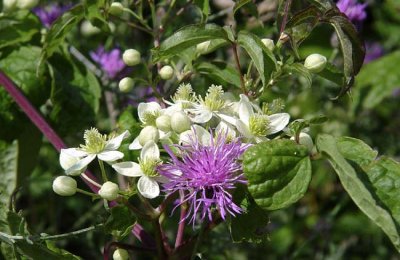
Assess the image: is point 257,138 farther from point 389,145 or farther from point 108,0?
point 389,145

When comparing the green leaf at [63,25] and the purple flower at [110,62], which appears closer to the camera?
the green leaf at [63,25]

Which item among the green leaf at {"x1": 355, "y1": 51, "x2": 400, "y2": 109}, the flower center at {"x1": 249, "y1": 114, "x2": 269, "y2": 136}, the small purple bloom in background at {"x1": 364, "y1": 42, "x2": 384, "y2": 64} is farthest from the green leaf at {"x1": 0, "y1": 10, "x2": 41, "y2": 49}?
the small purple bloom in background at {"x1": 364, "y1": 42, "x2": 384, "y2": 64}

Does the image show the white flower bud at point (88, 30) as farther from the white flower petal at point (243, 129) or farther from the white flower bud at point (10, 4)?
the white flower petal at point (243, 129)

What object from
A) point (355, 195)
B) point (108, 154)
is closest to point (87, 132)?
point (108, 154)

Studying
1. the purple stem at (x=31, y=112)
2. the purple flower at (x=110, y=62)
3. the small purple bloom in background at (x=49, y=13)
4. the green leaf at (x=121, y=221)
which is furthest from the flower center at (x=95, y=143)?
the small purple bloom in background at (x=49, y=13)

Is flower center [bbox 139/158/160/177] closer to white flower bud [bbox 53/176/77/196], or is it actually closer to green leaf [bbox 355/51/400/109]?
white flower bud [bbox 53/176/77/196]

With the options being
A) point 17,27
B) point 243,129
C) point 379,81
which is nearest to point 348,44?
point 243,129
